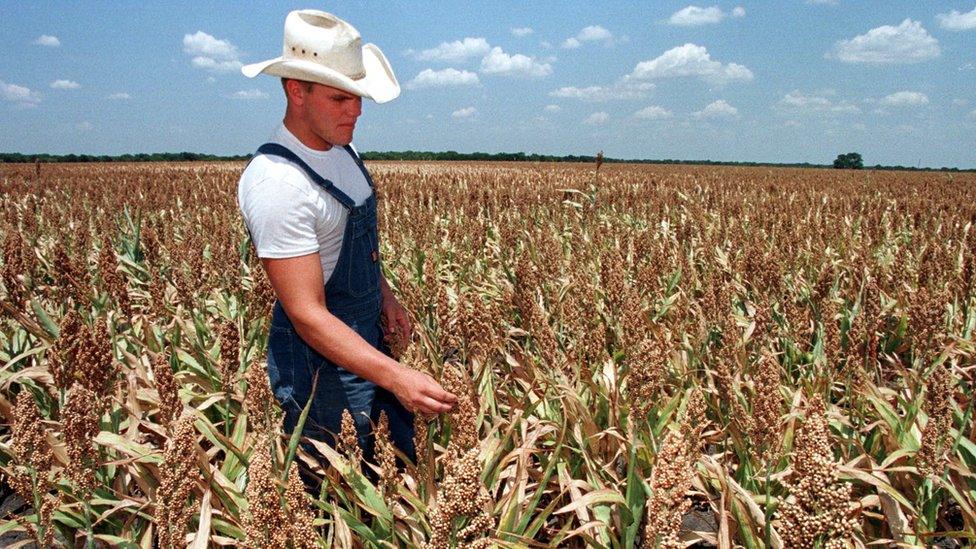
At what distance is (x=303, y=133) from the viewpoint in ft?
8.18

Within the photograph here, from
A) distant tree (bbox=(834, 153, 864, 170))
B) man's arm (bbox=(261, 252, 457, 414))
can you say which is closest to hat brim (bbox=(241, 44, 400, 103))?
man's arm (bbox=(261, 252, 457, 414))

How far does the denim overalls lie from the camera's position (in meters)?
2.65

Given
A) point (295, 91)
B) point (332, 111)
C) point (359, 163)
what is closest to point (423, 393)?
point (332, 111)

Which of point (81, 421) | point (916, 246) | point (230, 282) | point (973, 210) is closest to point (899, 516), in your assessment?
point (81, 421)

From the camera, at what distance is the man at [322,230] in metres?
2.21

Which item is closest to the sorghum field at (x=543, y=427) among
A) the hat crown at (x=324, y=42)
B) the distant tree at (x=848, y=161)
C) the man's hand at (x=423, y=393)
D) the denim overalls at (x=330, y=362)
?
the man's hand at (x=423, y=393)

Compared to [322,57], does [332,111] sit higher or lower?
lower

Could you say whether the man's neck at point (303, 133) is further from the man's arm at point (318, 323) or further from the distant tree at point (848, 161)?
the distant tree at point (848, 161)

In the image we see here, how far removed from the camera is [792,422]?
2.82 m

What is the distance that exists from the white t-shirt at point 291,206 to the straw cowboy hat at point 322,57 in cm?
30

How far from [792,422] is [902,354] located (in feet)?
7.46

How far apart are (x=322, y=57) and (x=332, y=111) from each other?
20cm

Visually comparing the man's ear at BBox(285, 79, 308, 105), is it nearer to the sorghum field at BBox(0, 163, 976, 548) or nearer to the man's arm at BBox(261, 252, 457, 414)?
the man's arm at BBox(261, 252, 457, 414)

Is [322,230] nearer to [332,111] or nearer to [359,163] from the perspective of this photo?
[332,111]
